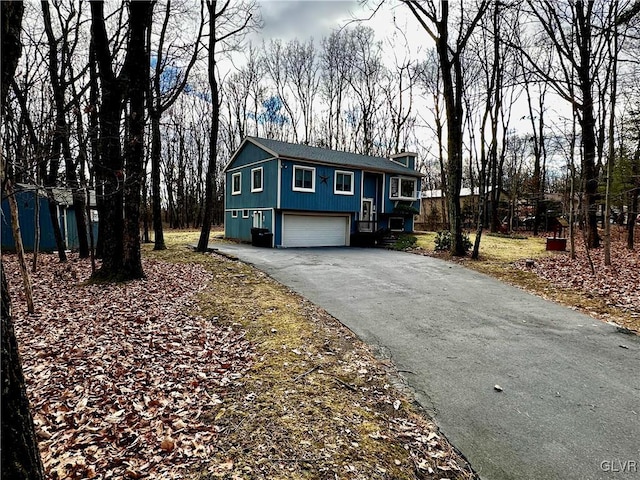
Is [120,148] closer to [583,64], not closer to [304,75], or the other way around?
[583,64]

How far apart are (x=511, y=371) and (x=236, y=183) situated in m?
20.3

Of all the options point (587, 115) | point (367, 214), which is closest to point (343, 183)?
point (367, 214)

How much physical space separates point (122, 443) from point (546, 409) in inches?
157

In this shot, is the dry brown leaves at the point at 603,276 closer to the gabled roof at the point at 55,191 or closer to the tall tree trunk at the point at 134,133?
the gabled roof at the point at 55,191

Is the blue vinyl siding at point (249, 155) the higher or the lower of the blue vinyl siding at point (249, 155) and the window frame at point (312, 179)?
the higher

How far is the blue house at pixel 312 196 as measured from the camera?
1789cm

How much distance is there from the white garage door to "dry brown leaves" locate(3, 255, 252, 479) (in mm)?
11319

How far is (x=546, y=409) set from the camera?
3479mm

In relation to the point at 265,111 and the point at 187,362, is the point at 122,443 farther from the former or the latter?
the point at 265,111

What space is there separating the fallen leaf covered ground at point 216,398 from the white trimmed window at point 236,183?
51.5 feet

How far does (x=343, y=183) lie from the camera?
20.0m

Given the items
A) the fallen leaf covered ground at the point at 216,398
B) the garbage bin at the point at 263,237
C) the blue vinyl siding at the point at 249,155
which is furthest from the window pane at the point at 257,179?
the fallen leaf covered ground at the point at 216,398

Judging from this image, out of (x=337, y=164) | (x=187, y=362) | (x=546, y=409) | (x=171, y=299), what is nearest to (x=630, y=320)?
(x=546, y=409)

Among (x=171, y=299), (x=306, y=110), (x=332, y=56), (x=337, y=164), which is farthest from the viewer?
(x=306, y=110)
